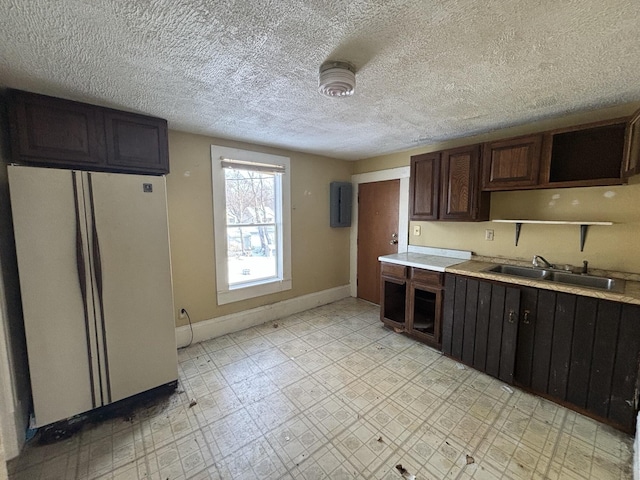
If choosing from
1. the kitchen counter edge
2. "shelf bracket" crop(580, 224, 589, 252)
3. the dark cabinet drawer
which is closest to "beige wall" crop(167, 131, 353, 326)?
the dark cabinet drawer

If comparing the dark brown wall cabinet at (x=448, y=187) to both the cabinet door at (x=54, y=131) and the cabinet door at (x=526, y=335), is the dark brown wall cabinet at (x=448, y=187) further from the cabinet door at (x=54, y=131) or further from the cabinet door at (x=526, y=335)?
the cabinet door at (x=54, y=131)

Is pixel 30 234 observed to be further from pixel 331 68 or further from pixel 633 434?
pixel 633 434

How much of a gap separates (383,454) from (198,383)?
1.61 meters

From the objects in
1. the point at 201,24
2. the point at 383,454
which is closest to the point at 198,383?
the point at 383,454

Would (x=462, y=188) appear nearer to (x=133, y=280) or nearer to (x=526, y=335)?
(x=526, y=335)

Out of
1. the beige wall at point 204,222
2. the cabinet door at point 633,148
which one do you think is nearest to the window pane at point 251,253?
the beige wall at point 204,222

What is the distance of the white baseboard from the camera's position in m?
2.95

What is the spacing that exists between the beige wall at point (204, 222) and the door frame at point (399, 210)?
2.07ft

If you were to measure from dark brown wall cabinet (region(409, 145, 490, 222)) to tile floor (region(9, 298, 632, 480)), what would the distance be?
156 centimetres

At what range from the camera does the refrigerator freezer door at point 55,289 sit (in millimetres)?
1640

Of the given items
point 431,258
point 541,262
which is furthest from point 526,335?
point 431,258

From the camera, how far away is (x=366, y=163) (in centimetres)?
417

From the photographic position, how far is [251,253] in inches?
136

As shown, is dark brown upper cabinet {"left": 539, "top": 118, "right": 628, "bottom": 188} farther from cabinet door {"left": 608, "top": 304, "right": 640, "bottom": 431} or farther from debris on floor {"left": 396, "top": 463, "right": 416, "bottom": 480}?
debris on floor {"left": 396, "top": 463, "right": 416, "bottom": 480}
